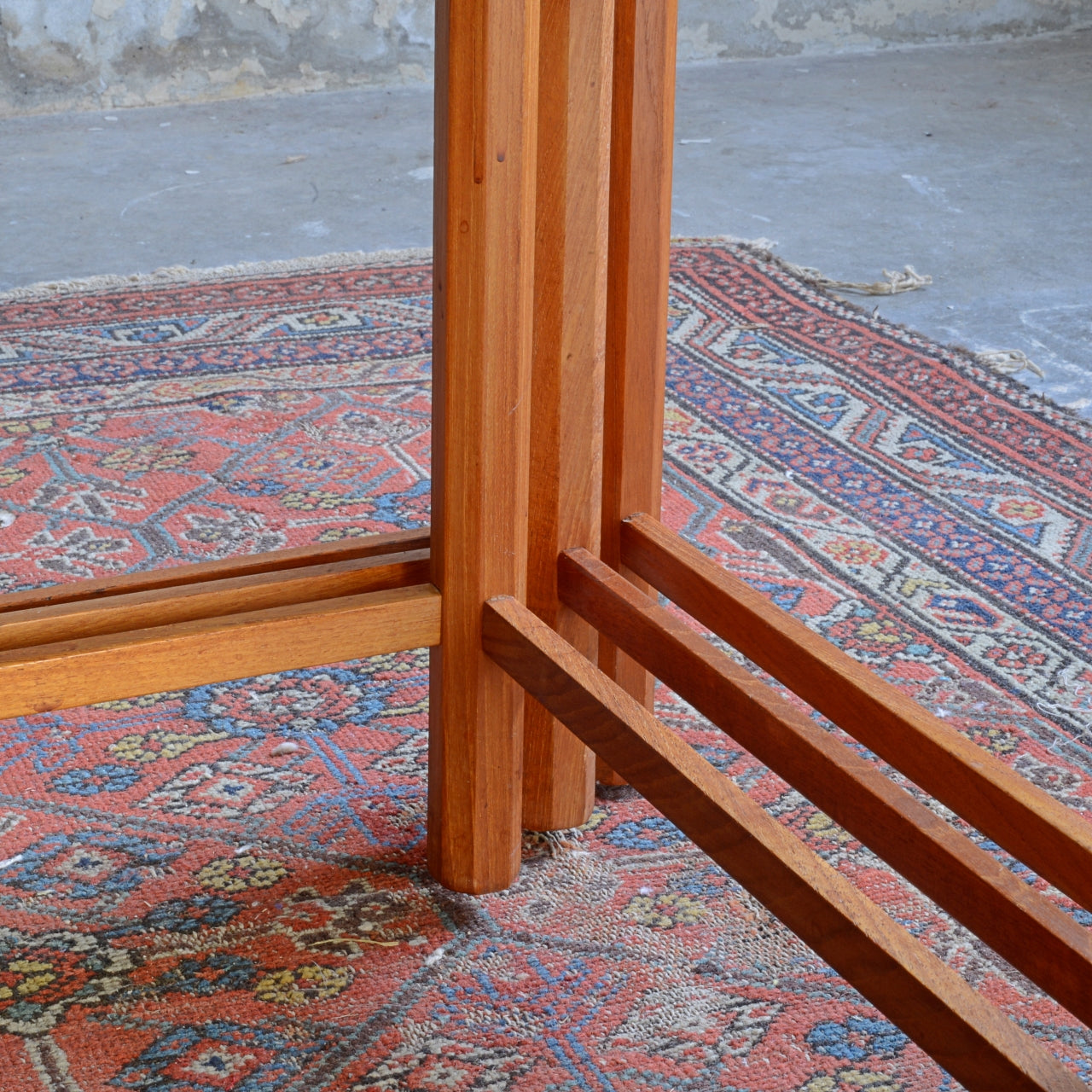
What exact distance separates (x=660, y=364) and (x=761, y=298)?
6.79 feet

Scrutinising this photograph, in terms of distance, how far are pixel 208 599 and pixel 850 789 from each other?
2.02ft

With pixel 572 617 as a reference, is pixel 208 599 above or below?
above

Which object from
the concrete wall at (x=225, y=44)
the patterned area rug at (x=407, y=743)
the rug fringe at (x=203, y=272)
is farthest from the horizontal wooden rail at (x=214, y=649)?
the concrete wall at (x=225, y=44)

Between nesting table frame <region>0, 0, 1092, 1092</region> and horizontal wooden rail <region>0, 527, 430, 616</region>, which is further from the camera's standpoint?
horizontal wooden rail <region>0, 527, 430, 616</region>

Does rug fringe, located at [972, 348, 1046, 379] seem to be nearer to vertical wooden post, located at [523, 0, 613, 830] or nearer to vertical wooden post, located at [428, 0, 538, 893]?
vertical wooden post, located at [523, 0, 613, 830]

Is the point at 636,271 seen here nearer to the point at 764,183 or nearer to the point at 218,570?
the point at 218,570

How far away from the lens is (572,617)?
5.14ft

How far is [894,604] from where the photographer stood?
7.16 ft

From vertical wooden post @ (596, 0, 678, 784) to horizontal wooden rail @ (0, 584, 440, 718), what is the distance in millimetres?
310

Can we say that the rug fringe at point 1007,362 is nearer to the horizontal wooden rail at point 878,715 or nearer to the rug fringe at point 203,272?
the rug fringe at point 203,272

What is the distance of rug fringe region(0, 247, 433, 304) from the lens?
3500 millimetres

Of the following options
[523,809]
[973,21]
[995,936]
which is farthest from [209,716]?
[973,21]

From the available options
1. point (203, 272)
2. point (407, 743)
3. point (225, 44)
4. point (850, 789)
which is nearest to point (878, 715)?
point (850, 789)

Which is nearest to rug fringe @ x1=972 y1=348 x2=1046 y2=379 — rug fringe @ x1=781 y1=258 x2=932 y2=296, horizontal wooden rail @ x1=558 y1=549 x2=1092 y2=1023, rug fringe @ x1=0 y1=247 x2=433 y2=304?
rug fringe @ x1=781 y1=258 x2=932 y2=296
